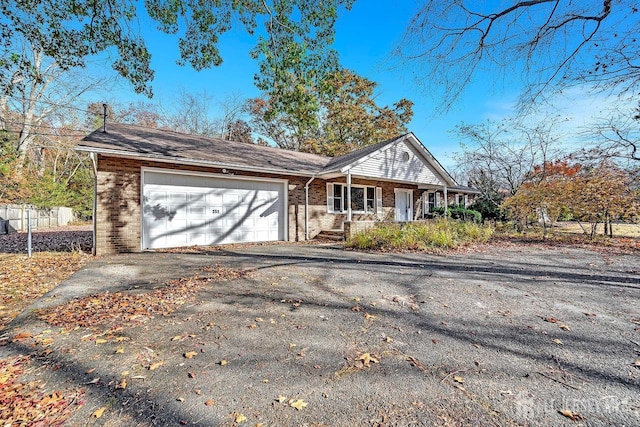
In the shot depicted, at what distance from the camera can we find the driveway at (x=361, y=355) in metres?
1.96

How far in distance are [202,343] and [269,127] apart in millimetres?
26243

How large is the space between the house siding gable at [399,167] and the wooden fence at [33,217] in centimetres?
1499

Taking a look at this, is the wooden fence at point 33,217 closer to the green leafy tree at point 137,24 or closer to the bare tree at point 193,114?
the green leafy tree at point 137,24

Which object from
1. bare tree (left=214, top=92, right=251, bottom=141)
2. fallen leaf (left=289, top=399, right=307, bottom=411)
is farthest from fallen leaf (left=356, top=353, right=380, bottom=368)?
bare tree (left=214, top=92, right=251, bottom=141)

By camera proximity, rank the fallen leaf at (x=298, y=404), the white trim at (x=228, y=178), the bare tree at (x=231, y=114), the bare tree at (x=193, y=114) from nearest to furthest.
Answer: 1. the fallen leaf at (x=298, y=404)
2. the white trim at (x=228, y=178)
3. the bare tree at (x=193, y=114)
4. the bare tree at (x=231, y=114)

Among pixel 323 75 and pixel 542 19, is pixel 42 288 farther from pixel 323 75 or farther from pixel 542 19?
pixel 542 19

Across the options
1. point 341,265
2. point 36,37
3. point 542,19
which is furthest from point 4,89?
point 542,19

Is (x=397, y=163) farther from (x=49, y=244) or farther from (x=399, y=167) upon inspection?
(x=49, y=244)

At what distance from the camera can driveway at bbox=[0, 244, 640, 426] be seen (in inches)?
77.1

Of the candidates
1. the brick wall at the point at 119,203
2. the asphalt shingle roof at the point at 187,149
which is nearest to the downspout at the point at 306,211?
the asphalt shingle roof at the point at 187,149

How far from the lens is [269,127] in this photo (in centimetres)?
2719

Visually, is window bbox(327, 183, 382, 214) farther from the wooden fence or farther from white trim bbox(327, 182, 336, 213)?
the wooden fence

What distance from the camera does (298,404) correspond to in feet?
6.61

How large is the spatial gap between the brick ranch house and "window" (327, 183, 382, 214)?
5cm
